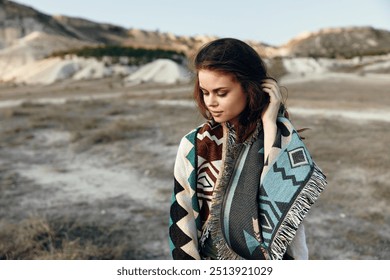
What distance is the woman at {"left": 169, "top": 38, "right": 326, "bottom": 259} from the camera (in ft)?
4.75

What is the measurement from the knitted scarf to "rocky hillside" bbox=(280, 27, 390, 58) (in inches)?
2739

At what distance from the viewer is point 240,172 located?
5.05 feet

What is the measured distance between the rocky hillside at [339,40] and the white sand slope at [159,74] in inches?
1737

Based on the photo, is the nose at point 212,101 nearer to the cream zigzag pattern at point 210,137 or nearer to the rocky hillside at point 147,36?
the cream zigzag pattern at point 210,137

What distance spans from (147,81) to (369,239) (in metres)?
23.3

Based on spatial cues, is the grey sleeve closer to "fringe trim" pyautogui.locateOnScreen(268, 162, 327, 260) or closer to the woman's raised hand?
"fringe trim" pyautogui.locateOnScreen(268, 162, 327, 260)

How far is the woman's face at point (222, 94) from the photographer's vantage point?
152cm

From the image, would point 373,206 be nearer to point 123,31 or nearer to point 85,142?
point 85,142

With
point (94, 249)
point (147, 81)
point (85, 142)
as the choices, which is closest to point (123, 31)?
point (147, 81)

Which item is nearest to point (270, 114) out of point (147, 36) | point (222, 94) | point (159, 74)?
point (222, 94)

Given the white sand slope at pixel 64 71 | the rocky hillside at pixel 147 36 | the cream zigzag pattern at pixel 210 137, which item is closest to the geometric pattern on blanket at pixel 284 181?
the cream zigzag pattern at pixel 210 137

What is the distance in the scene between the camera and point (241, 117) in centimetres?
161

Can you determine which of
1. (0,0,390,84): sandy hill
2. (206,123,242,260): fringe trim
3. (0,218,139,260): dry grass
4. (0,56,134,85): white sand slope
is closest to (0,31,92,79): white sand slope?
(0,0,390,84): sandy hill

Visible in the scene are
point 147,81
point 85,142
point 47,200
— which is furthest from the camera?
point 147,81
